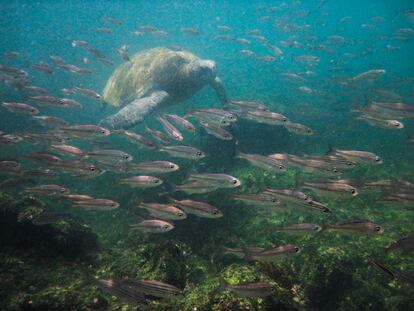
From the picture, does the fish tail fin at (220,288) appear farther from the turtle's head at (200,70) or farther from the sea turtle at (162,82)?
the turtle's head at (200,70)

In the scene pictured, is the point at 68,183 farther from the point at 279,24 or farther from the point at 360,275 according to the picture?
the point at 279,24

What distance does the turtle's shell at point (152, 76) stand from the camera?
1441 cm

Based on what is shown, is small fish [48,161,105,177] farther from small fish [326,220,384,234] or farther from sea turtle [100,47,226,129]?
small fish [326,220,384,234]

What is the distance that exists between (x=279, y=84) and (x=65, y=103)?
1247 inches

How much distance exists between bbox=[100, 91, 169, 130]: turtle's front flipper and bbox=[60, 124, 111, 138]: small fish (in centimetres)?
337

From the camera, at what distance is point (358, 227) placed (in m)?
4.97

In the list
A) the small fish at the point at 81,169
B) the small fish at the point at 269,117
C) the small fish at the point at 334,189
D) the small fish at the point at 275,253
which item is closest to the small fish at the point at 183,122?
the small fish at the point at 269,117

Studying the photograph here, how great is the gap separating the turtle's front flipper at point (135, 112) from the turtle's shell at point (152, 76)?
0.78 metres

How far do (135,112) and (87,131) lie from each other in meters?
4.65

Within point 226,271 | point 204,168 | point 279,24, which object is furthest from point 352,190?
point 279,24

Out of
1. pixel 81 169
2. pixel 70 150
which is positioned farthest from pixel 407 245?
pixel 70 150

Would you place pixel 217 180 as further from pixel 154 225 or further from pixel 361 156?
pixel 361 156

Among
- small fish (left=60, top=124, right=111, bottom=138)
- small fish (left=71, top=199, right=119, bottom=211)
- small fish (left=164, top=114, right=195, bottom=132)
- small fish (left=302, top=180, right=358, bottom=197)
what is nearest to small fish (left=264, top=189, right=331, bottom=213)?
small fish (left=302, top=180, right=358, bottom=197)

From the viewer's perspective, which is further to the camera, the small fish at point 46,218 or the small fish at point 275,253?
the small fish at point 46,218
